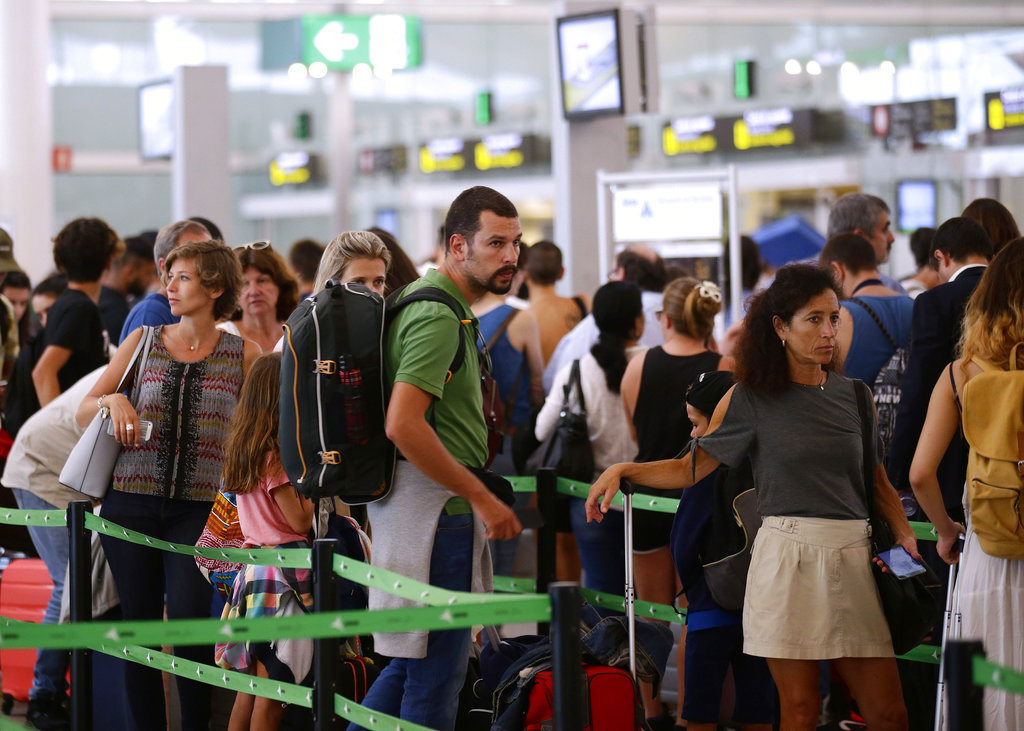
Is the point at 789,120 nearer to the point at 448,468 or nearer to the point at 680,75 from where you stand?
the point at 680,75

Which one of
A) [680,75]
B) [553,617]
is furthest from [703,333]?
[680,75]

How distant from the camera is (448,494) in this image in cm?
324

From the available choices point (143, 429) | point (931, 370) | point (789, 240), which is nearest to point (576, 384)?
point (931, 370)

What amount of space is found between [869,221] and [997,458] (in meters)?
2.70

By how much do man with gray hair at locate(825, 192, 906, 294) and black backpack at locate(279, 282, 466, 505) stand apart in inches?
122

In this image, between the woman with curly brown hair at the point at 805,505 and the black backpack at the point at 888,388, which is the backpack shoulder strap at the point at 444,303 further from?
the black backpack at the point at 888,388

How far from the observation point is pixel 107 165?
865 inches

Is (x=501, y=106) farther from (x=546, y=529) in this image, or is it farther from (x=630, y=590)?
(x=630, y=590)

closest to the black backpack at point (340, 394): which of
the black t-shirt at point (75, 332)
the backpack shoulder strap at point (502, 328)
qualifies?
the black t-shirt at point (75, 332)

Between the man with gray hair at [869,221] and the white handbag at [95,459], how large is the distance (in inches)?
129

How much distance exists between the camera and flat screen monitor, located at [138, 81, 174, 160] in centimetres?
936

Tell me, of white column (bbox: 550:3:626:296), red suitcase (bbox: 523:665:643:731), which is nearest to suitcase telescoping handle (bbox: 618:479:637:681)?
red suitcase (bbox: 523:665:643:731)

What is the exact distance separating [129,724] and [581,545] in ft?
6.34

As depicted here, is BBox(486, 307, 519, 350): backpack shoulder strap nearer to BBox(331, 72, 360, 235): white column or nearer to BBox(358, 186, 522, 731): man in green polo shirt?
BBox(358, 186, 522, 731): man in green polo shirt
